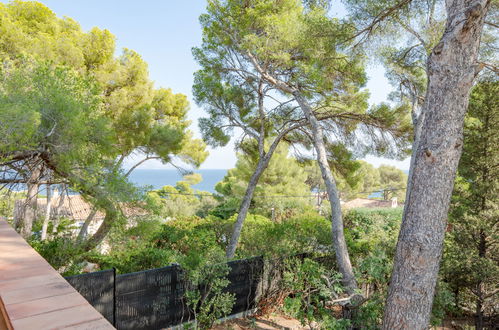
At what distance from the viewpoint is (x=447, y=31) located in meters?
3.29

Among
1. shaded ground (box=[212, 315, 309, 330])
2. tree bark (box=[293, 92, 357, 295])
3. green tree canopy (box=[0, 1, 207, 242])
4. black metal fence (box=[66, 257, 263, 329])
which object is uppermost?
green tree canopy (box=[0, 1, 207, 242])

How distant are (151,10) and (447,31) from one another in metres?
9.06

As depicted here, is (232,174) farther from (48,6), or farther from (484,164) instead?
(484,164)

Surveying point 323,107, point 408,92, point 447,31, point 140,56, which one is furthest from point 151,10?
point 447,31

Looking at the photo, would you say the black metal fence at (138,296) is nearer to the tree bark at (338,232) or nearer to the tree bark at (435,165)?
the tree bark at (338,232)

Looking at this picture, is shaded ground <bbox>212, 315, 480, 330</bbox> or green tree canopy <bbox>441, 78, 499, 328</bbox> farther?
green tree canopy <bbox>441, 78, 499, 328</bbox>

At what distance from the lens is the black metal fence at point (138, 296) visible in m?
3.98

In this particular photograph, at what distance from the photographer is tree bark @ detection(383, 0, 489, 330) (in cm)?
323

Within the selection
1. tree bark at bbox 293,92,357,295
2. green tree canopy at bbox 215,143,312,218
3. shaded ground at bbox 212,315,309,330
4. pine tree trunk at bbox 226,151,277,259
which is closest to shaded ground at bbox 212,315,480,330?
shaded ground at bbox 212,315,309,330

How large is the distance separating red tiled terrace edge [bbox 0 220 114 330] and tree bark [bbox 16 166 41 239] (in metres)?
3.70

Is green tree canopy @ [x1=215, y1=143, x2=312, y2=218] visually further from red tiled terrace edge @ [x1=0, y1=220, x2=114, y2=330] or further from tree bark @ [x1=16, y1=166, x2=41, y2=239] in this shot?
red tiled terrace edge @ [x1=0, y1=220, x2=114, y2=330]

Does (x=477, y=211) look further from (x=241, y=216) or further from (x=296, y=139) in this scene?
(x=241, y=216)

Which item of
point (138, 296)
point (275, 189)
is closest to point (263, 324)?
point (138, 296)

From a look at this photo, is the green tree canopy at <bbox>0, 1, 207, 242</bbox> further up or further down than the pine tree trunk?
further up
